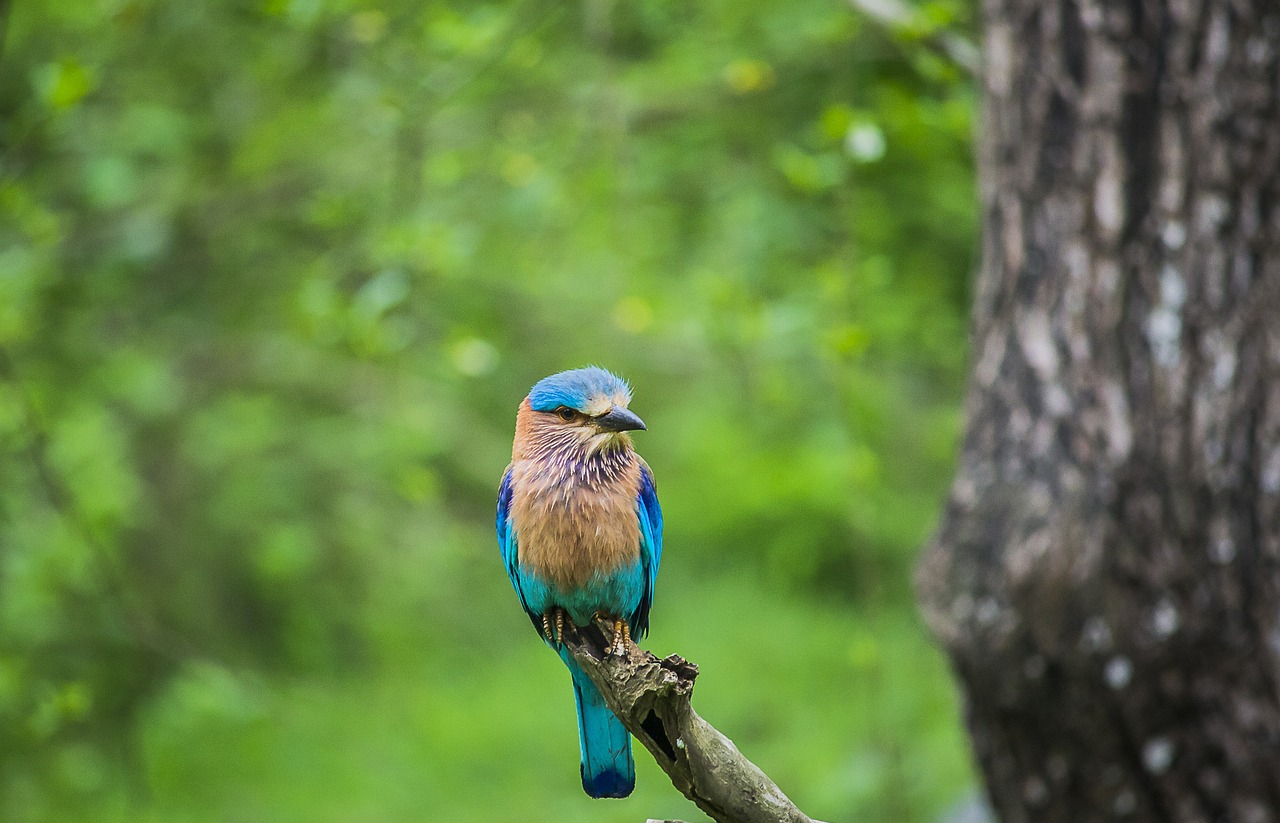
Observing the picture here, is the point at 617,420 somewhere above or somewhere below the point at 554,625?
above

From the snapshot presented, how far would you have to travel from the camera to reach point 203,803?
7.34 metres

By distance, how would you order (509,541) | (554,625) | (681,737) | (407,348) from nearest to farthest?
(681,737) < (554,625) < (509,541) < (407,348)

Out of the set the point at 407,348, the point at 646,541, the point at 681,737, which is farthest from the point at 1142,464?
the point at 407,348

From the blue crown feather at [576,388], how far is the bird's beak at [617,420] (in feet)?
0.12

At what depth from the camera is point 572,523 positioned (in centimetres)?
228

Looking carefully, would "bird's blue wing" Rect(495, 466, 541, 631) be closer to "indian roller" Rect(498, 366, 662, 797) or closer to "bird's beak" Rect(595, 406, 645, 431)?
"indian roller" Rect(498, 366, 662, 797)

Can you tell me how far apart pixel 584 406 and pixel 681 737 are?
0.59 meters

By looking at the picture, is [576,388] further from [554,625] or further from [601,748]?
[601,748]

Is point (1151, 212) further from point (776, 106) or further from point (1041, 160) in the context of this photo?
point (776, 106)

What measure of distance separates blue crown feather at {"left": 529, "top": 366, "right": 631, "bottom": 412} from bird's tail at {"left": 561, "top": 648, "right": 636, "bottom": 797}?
17.7 inches

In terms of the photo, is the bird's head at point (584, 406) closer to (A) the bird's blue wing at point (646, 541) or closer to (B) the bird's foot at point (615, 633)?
(A) the bird's blue wing at point (646, 541)

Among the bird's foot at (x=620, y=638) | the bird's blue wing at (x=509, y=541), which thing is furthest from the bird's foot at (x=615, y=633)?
the bird's blue wing at (x=509, y=541)

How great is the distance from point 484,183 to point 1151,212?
3.23 m

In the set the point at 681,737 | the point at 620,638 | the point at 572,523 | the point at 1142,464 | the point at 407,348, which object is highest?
the point at 407,348
